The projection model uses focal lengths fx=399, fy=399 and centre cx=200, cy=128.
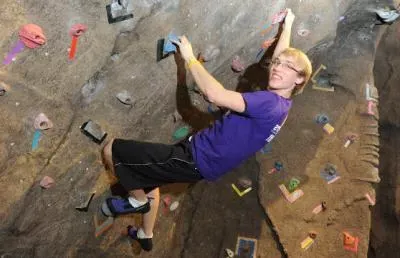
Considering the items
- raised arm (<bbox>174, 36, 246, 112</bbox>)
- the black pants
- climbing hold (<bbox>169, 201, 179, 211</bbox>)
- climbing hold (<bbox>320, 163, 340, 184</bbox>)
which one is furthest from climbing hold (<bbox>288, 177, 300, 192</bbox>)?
raised arm (<bbox>174, 36, 246, 112</bbox>)

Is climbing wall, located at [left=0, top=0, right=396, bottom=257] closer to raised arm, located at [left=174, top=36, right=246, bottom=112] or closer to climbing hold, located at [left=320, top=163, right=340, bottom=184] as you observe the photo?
climbing hold, located at [left=320, top=163, right=340, bottom=184]

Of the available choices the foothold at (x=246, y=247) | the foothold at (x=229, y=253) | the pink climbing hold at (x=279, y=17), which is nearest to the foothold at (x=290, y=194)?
the foothold at (x=246, y=247)

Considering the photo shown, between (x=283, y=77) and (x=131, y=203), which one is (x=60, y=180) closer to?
(x=131, y=203)

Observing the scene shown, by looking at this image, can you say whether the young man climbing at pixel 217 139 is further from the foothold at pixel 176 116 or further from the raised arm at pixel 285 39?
the foothold at pixel 176 116

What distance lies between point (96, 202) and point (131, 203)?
357mm

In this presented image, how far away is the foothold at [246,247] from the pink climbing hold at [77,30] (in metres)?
2.36

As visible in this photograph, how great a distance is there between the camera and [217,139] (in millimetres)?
2820

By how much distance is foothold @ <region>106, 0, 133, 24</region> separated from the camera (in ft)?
9.32

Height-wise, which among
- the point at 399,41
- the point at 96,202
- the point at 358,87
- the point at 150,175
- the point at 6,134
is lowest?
the point at 399,41

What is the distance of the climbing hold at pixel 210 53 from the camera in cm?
367

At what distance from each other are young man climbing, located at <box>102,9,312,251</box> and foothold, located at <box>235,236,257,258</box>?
45.0 inches

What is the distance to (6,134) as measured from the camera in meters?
2.63

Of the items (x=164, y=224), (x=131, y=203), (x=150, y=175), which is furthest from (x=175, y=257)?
(x=150, y=175)

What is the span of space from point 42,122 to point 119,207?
0.96 meters
